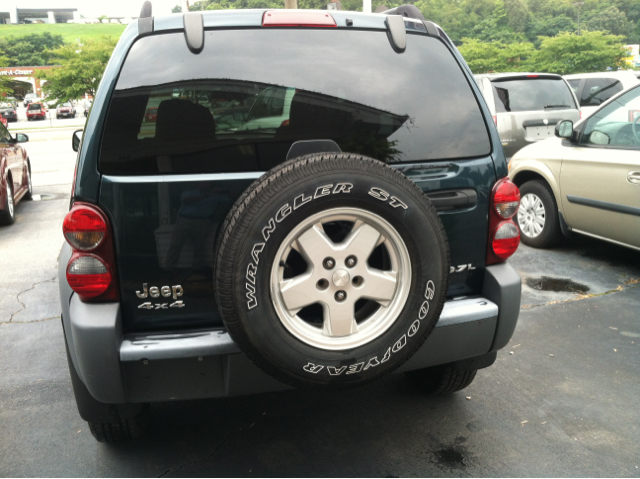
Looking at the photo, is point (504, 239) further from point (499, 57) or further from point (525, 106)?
point (499, 57)

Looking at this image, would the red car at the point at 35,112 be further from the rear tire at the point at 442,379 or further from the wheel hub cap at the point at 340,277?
the wheel hub cap at the point at 340,277

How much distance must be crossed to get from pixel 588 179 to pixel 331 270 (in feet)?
13.0

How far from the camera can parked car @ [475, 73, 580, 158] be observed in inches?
355

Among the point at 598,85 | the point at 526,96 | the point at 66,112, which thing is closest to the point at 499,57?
the point at 598,85

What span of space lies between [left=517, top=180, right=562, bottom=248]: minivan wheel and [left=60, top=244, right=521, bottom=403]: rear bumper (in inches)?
→ 152

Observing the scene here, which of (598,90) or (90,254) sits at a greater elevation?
(598,90)

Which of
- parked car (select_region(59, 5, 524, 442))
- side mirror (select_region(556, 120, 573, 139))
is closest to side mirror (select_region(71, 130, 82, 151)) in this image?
parked car (select_region(59, 5, 524, 442))

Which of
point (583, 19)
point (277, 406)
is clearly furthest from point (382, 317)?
point (583, 19)

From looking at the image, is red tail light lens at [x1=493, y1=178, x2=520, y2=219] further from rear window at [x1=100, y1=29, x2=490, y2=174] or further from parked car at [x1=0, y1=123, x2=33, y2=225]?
parked car at [x1=0, y1=123, x2=33, y2=225]

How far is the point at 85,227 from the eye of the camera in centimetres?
225

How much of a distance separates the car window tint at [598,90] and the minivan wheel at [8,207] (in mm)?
10936

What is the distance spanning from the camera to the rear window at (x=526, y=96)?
911 cm

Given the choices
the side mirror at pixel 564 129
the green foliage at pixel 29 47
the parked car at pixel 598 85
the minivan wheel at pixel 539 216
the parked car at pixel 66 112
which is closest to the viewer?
the side mirror at pixel 564 129

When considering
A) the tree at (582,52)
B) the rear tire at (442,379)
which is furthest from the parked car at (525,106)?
the tree at (582,52)
